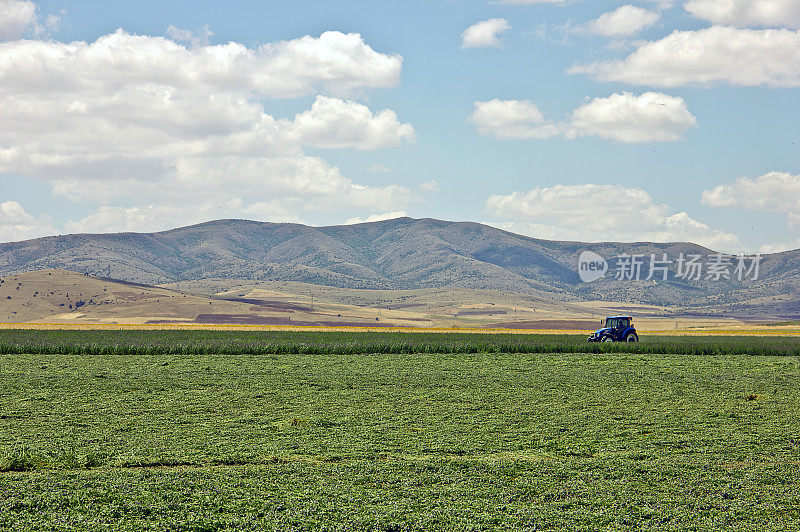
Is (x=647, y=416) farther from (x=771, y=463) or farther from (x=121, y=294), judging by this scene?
(x=121, y=294)

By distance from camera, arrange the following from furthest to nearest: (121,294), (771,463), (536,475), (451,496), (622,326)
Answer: (121,294) → (622,326) → (771,463) → (536,475) → (451,496)

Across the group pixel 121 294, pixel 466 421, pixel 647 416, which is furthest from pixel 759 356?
pixel 121 294

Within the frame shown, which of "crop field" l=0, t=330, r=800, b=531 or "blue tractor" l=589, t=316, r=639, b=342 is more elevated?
"blue tractor" l=589, t=316, r=639, b=342

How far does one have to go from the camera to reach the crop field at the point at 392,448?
14.8 metres

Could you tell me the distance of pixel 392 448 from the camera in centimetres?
1998

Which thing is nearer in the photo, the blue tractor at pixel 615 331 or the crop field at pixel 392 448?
the crop field at pixel 392 448

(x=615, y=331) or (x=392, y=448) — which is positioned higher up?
(x=615, y=331)

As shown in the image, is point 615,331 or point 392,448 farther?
point 615,331

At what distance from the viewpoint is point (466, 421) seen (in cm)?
2420

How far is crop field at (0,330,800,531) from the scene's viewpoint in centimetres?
1482

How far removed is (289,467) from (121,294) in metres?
192

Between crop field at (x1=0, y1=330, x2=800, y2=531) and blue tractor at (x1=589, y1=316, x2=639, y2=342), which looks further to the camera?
blue tractor at (x1=589, y1=316, x2=639, y2=342)

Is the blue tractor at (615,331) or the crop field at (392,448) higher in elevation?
the blue tractor at (615,331)

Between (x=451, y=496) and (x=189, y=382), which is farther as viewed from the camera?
(x=189, y=382)
